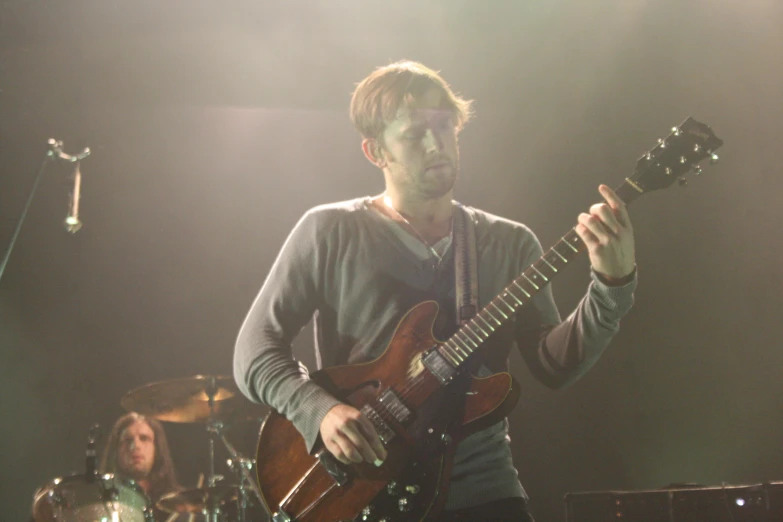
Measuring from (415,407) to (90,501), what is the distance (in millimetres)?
3271

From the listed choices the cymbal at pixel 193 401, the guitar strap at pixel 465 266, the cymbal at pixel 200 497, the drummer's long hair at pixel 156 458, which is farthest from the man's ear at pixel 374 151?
the drummer's long hair at pixel 156 458

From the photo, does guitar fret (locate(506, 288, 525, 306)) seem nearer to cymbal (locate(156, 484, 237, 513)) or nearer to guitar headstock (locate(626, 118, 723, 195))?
guitar headstock (locate(626, 118, 723, 195))

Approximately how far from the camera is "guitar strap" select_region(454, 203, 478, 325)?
7.33ft

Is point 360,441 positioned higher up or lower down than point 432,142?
lower down

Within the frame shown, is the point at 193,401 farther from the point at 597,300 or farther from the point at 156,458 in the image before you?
the point at 597,300

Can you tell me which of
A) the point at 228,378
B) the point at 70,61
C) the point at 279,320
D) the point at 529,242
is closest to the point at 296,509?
the point at 279,320

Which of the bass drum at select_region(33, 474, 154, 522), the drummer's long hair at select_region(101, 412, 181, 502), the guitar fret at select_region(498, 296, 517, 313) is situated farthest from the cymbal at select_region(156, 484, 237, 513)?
the guitar fret at select_region(498, 296, 517, 313)

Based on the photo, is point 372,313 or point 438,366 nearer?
point 438,366

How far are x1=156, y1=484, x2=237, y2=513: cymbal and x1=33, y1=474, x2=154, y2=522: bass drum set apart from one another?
296 millimetres

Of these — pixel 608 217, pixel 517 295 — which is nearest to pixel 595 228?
pixel 608 217

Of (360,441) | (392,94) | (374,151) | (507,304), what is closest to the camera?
(360,441)

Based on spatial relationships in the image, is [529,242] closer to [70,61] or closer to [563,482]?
[563,482]

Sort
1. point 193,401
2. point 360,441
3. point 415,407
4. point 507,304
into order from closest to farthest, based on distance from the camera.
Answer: point 360,441, point 415,407, point 507,304, point 193,401

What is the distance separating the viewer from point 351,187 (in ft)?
14.4
